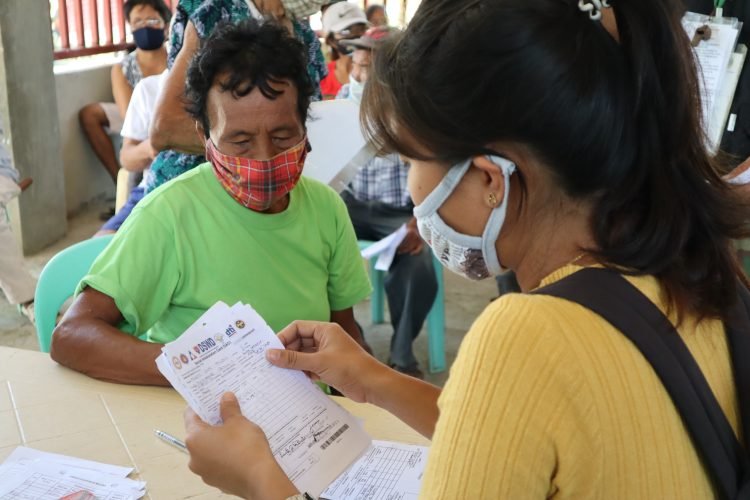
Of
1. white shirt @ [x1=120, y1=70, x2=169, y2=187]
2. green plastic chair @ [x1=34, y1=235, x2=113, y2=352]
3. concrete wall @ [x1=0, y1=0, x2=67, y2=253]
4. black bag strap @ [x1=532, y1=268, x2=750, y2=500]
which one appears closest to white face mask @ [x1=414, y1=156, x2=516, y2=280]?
black bag strap @ [x1=532, y1=268, x2=750, y2=500]

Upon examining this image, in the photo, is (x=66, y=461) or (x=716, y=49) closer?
(x=66, y=461)

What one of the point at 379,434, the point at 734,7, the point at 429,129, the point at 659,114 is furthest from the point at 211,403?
the point at 734,7

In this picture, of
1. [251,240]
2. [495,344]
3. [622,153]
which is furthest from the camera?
[251,240]

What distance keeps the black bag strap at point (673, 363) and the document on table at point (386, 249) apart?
8.92ft

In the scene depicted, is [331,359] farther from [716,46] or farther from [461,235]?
[716,46]

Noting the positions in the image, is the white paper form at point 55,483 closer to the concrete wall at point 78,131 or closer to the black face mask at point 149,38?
the concrete wall at point 78,131

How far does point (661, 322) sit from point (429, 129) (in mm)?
355

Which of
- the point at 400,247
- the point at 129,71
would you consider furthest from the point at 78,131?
the point at 400,247

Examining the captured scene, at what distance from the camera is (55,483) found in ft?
4.50

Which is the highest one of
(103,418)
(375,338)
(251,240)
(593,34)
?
(593,34)

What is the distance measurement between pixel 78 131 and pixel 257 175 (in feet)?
14.7

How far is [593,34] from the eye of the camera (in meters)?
0.93

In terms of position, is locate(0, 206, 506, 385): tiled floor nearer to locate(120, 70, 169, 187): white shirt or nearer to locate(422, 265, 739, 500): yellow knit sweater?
locate(120, 70, 169, 187): white shirt

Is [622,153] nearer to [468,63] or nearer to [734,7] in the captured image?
[468,63]
